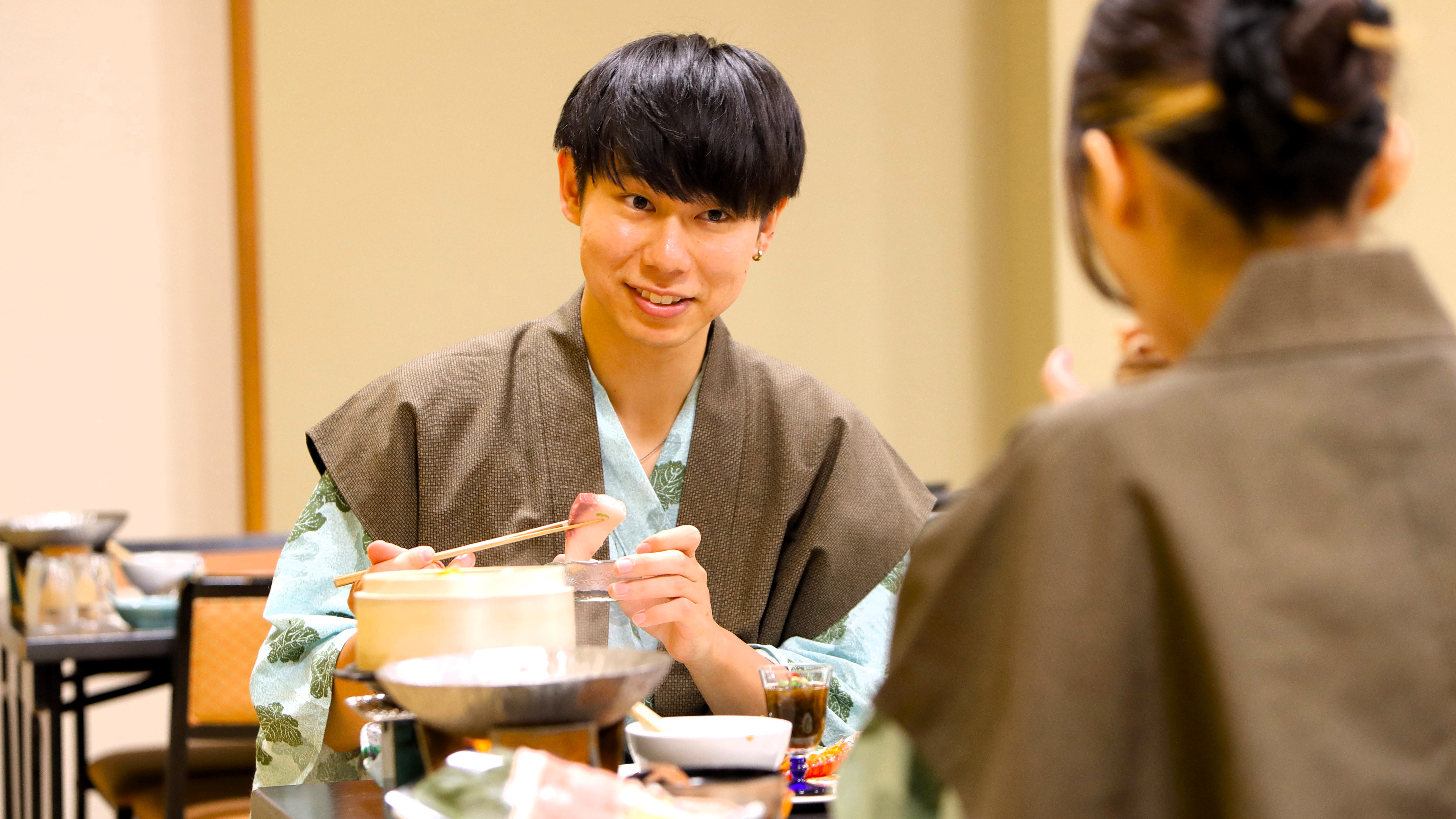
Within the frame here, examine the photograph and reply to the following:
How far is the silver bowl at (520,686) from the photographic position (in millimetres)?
831

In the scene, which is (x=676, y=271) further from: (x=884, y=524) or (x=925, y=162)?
(x=925, y=162)

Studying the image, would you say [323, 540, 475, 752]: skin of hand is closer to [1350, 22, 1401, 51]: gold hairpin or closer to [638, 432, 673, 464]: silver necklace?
[638, 432, 673, 464]: silver necklace

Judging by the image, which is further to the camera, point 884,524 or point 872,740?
point 884,524

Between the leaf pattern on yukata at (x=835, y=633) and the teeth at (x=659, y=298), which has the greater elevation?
the teeth at (x=659, y=298)

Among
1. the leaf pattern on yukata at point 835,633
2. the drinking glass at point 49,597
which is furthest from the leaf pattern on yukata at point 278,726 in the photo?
the drinking glass at point 49,597

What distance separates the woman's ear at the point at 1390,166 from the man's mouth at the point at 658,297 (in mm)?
877

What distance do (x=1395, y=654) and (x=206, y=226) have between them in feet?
11.1

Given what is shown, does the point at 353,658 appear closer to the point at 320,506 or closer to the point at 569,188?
the point at 320,506

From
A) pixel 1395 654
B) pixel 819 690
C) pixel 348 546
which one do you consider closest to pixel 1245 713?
pixel 1395 654

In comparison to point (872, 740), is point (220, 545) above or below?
below

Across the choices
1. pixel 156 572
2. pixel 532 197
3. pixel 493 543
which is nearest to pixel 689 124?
pixel 493 543

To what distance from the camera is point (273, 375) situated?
3426 mm

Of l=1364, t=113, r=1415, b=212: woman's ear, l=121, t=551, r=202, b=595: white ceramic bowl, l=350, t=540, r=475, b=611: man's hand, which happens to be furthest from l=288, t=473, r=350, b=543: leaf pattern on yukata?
l=121, t=551, r=202, b=595: white ceramic bowl

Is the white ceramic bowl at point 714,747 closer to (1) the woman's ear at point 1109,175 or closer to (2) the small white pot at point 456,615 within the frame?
(2) the small white pot at point 456,615
